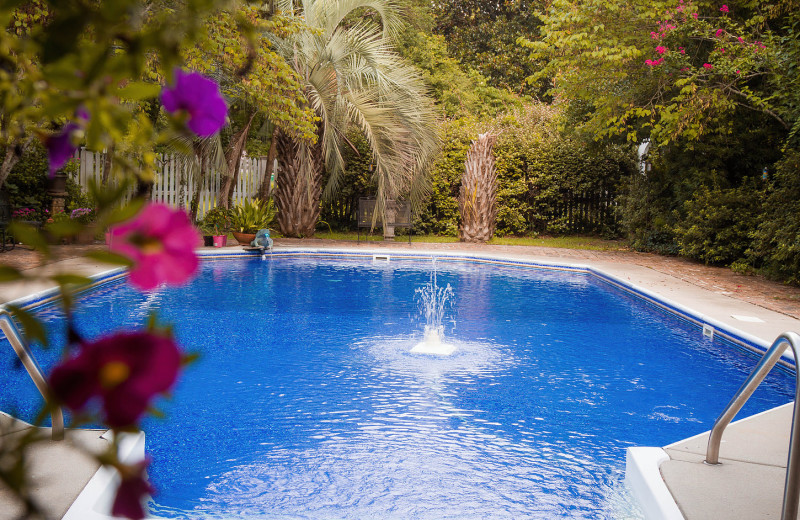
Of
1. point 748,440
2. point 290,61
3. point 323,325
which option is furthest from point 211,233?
point 748,440

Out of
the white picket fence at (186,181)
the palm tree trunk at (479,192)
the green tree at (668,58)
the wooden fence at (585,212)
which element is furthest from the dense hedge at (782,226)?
the white picket fence at (186,181)

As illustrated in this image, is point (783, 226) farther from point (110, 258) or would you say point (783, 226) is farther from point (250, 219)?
point (110, 258)

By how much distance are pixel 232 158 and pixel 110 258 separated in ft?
46.7

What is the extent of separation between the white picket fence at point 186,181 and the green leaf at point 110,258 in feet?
46.1

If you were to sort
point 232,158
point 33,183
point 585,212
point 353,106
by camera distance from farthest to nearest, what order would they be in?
point 585,212 → point 232,158 → point 353,106 → point 33,183

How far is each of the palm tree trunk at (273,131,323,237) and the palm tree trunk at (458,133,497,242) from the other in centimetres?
329

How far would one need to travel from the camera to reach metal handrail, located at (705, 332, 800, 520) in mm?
2443

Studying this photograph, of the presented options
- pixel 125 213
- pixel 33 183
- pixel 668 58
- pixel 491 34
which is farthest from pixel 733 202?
pixel 491 34

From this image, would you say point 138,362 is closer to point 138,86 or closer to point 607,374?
point 138,86

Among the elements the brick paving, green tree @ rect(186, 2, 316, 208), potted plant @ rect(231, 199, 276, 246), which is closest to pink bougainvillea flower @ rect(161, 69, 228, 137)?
the brick paving

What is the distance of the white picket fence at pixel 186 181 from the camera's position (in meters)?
14.1

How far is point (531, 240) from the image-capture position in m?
16.4

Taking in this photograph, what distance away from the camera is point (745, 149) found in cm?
1184

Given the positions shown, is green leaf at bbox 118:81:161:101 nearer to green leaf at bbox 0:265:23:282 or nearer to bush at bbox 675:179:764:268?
green leaf at bbox 0:265:23:282
